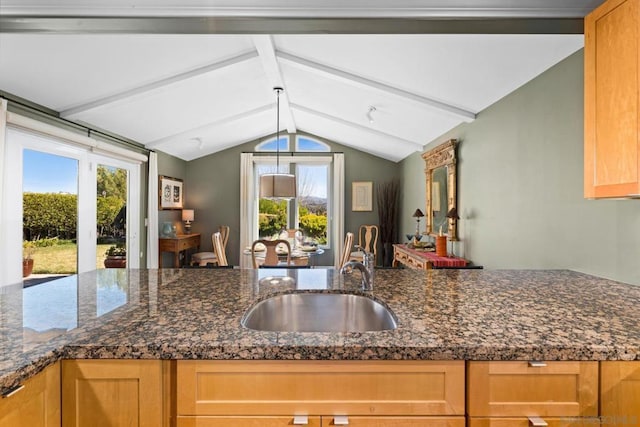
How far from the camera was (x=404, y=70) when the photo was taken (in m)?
2.98

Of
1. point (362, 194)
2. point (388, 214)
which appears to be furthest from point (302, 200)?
point (388, 214)

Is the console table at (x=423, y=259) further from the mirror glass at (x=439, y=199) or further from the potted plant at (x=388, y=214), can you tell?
the potted plant at (x=388, y=214)

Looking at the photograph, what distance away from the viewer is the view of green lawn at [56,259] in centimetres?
332

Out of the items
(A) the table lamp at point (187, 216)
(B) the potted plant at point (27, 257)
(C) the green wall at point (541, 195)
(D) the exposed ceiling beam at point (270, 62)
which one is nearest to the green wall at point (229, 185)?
(A) the table lamp at point (187, 216)

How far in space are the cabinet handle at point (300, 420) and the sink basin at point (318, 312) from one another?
0.56 metres

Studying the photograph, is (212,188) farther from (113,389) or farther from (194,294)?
(113,389)

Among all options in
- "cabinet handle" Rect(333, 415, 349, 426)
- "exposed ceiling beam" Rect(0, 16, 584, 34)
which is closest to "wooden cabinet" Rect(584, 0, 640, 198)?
"exposed ceiling beam" Rect(0, 16, 584, 34)

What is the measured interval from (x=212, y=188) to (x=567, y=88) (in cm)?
602

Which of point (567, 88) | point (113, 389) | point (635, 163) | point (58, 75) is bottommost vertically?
point (113, 389)

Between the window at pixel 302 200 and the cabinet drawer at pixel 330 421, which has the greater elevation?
the window at pixel 302 200

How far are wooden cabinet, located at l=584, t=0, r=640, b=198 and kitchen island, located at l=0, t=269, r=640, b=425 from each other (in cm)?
51

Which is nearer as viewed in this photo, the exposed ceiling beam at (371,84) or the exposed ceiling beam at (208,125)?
the exposed ceiling beam at (371,84)

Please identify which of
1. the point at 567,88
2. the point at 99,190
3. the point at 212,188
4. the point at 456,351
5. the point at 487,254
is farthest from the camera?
the point at 212,188

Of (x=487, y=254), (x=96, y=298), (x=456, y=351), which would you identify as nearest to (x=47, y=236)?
(x=96, y=298)
